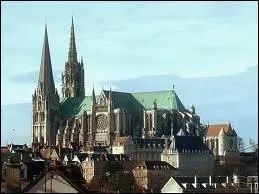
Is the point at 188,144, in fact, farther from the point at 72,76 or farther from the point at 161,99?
the point at 72,76

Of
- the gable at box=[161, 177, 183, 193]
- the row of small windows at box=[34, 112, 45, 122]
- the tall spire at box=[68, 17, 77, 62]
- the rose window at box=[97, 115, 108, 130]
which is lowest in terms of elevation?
the gable at box=[161, 177, 183, 193]

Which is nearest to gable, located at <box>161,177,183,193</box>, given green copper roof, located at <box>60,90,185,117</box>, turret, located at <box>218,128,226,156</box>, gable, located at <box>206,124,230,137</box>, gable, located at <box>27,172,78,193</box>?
gable, located at <box>27,172,78,193</box>

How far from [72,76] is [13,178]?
13172cm

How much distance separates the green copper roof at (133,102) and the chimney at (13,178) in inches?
4453

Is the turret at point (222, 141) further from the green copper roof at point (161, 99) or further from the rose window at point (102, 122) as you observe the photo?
the rose window at point (102, 122)

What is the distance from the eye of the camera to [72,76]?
156 meters

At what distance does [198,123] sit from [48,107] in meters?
27.5

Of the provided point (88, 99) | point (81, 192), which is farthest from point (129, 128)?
point (81, 192)

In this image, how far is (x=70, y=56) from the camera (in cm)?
15925

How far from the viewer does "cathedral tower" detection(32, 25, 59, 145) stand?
142875 mm

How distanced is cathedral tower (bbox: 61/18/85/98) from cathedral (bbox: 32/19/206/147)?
1732 millimetres

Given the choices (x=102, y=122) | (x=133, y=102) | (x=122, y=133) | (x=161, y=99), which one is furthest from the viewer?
(x=133, y=102)

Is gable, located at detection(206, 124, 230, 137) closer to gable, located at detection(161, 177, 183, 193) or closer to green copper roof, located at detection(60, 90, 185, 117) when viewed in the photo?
green copper roof, located at detection(60, 90, 185, 117)

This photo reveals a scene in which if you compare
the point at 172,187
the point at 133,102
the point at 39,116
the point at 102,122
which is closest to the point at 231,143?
the point at 133,102
